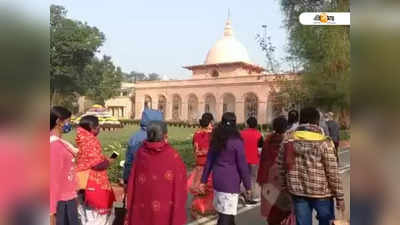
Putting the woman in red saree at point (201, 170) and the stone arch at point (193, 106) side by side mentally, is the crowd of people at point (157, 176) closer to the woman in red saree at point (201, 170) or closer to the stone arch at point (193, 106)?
the woman in red saree at point (201, 170)

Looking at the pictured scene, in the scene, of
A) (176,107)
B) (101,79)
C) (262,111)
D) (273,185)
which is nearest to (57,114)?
(273,185)

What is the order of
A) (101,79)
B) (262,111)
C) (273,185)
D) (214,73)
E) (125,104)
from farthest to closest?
(214,73) < (125,104) < (262,111) < (101,79) < (273,185)

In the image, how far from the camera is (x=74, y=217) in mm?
2539

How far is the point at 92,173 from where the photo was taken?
9.72 feet

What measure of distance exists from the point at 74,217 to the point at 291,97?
941 cm

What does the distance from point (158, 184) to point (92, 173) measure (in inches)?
25.3

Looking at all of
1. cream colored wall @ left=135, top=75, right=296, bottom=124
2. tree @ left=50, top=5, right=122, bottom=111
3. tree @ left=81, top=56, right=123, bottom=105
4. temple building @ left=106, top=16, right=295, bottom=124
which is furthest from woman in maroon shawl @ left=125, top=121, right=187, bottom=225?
cream colored wall @ left=135, top=75, right=296, bottom=124

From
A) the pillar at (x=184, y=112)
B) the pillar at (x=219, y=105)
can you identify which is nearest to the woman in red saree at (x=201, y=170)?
the pillar at (x=219, y=105)

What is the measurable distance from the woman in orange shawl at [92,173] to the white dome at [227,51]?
1257 inches

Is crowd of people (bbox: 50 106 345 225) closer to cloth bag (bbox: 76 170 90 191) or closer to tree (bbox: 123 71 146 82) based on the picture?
cloth bag (bbox: 76 170 90 191)

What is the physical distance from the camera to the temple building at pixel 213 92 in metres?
26.2

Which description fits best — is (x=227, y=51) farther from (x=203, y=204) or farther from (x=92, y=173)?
(x=92, y=173)

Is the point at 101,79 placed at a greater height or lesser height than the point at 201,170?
greater

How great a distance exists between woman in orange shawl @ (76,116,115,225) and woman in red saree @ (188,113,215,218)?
5.01ft
